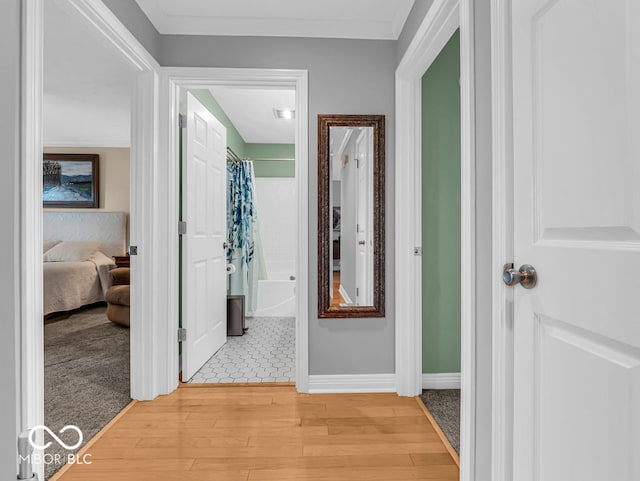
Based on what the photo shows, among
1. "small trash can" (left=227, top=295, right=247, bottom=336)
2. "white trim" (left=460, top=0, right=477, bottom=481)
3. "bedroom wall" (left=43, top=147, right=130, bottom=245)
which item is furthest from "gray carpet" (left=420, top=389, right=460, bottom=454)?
"bedroom wall" (left=43, top=147, right=130, bottom=245)

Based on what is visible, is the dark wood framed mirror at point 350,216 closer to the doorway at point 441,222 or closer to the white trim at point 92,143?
the doorway at point 441,222

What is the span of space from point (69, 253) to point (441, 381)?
17.4 feet

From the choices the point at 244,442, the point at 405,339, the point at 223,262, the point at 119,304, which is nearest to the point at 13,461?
the point at 244,442

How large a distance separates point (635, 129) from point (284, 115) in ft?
12.5

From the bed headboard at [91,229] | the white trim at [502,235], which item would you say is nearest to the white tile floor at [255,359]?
the white trim at [502,235]

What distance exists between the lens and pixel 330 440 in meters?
1.82

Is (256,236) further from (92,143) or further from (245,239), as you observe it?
(92,143)

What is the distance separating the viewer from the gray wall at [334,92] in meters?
2.33

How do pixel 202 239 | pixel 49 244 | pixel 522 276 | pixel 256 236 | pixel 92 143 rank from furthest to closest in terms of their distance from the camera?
pixel 92 143 → pixel 49 244 → pixel 256 236 → pixel 202 239 → pixel 522 276

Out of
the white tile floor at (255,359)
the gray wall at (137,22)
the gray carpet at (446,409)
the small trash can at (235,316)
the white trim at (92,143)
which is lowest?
the gray carpet at (446,409)

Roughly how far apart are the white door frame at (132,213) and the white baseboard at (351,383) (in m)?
0.99

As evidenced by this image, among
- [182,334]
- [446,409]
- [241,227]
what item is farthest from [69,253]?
[446,409]

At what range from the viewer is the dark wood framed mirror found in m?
2.35

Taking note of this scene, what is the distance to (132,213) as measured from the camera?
221cm
